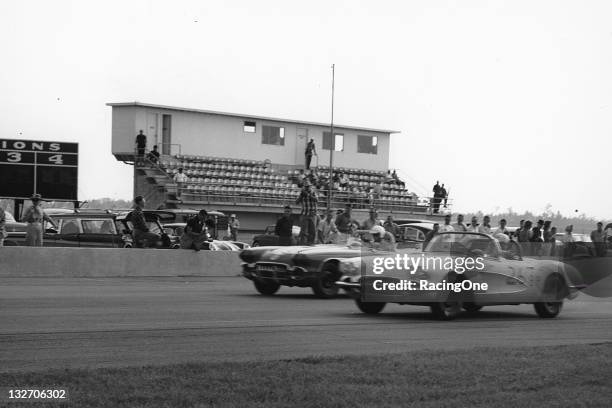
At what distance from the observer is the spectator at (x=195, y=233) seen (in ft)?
79.8

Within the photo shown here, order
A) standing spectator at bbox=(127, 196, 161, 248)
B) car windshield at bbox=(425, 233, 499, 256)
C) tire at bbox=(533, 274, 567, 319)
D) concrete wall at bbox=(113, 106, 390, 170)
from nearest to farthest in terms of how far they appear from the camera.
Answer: car windshield at bbox=(425, 233, 499, 256), tire at bbox=(533, 274, 567, 319), standing spectator at bbox=(127, 196, 161, 248), concrete wall at bbox=(113, 106, 390, 170)

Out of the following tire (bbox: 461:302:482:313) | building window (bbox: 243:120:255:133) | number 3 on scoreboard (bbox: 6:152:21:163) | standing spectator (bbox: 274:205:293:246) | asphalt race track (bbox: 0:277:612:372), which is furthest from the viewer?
building window (bbox: 243:120:255:133)

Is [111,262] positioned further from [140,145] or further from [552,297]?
[140,145]

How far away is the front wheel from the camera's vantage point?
51.0 feet

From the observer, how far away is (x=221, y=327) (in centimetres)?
1239

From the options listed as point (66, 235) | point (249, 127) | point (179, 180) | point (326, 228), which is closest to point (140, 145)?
point (179, 180)

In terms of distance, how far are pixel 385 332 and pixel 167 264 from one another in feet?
40.8

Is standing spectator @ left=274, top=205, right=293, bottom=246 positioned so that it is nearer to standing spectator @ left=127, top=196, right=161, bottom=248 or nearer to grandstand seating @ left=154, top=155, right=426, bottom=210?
standing spectator @ left=127, top=196, right=161, bottom=248

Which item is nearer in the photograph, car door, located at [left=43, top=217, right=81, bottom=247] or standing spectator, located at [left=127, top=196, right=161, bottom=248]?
standing spectator, located at [left=127, top=196, right=161, bottom=248]

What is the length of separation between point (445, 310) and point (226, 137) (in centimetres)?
3573

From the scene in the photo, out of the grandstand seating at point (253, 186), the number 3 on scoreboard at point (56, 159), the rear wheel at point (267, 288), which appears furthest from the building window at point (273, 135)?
the rear wheel at point (267, 288)

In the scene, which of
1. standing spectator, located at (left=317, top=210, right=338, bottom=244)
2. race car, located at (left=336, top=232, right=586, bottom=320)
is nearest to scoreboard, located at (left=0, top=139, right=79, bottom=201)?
standing spectator, located at (left=317, top=210, right=338, bottom=244)

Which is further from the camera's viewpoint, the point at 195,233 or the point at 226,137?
the point at 226,137

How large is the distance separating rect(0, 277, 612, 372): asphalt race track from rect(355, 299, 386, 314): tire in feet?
0.42
